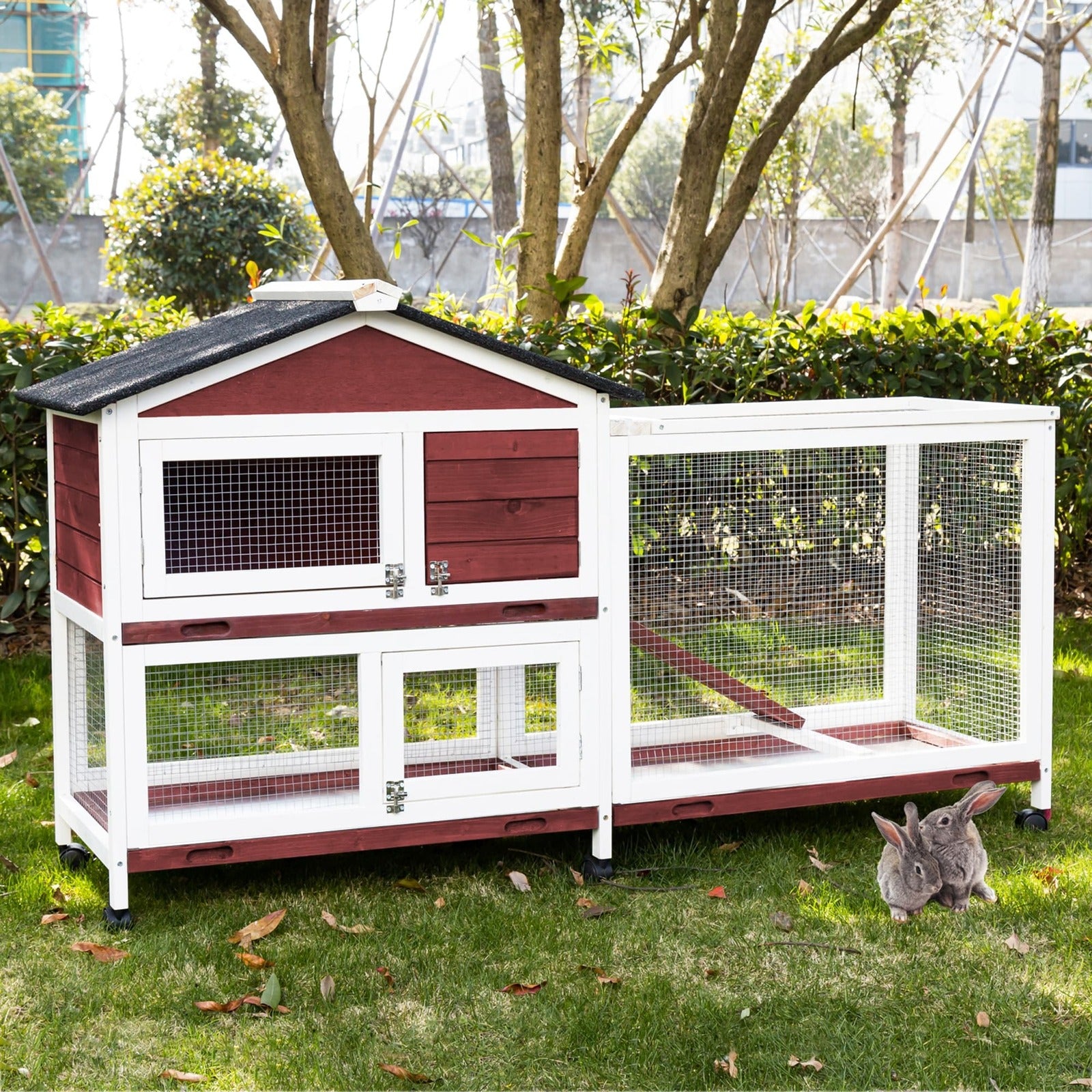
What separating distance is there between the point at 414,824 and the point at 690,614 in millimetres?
1087

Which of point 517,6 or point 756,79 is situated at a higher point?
point 756,79

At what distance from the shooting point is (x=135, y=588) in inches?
131

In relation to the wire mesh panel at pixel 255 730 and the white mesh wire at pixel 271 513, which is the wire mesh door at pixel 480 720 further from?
the white mesh wire at pixel 271 513

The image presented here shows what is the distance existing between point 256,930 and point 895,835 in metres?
1.55

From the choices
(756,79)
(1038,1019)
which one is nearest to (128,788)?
(1038,1019)

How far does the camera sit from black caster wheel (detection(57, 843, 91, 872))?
3.92 metres

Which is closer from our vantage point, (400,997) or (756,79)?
(400,997)

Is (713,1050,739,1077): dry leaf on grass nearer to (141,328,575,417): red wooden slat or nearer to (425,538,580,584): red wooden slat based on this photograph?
(425,538,580,584): red wooden slat

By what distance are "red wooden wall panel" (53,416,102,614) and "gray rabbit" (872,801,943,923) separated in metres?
2.01

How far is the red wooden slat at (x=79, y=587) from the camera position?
11.4 feet

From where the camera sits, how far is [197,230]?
11.2 m

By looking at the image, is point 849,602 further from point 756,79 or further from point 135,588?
point 756,79

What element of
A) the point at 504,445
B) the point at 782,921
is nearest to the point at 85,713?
the point at 504,445

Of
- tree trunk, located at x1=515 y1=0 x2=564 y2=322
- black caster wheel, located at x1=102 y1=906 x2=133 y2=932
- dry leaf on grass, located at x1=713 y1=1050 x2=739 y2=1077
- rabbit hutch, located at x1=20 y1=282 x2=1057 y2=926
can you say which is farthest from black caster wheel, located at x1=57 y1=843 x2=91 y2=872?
tree trunk, located at x1=515 y1=0 x2=564 y2=322
